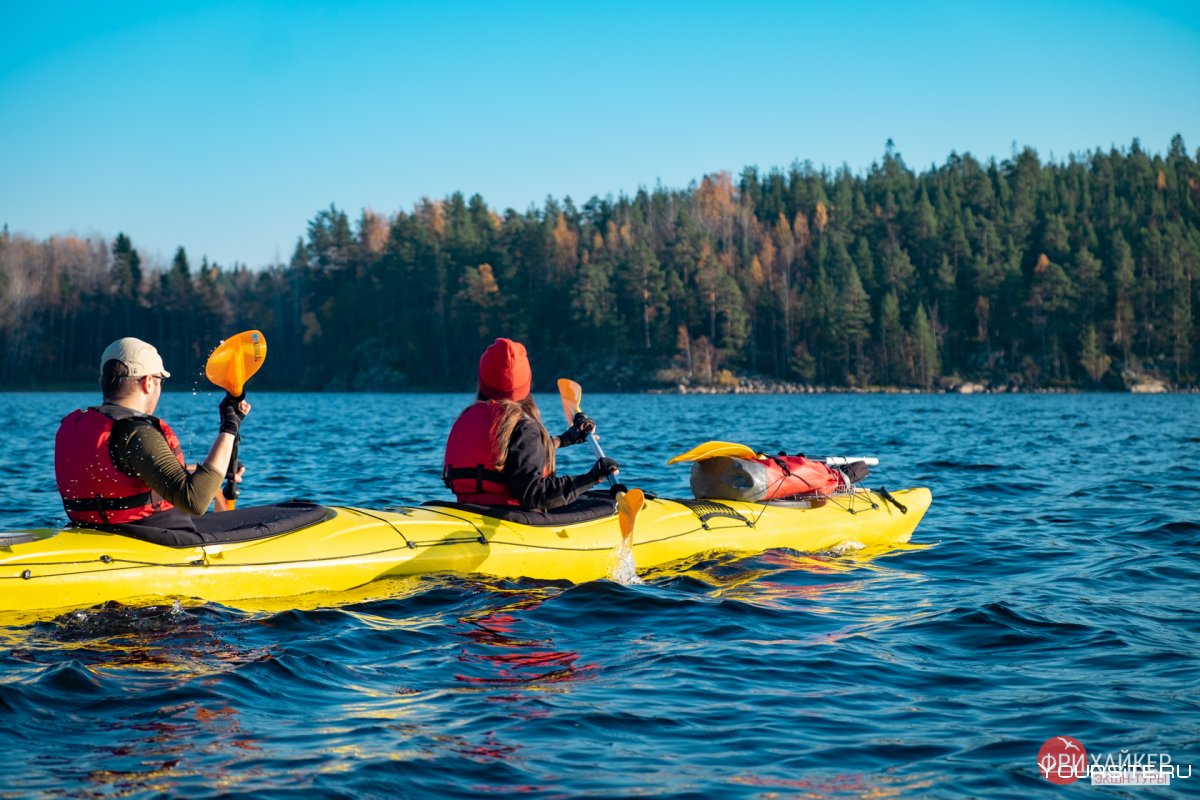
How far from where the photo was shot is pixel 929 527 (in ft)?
35.3

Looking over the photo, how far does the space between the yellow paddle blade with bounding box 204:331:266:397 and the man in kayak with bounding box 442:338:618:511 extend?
142cm

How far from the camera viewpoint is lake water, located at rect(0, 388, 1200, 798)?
4168 millimetres

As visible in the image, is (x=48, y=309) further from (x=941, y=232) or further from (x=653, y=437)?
(x=653, y=437)

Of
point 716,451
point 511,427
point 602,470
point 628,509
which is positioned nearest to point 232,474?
point 511,427

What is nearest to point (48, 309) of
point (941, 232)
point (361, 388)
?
point (361, 388)

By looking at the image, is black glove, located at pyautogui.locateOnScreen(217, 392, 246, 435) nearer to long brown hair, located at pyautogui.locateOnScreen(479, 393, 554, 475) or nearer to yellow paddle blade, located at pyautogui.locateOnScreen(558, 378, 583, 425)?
long brown hair, located at pyautogui.locateOnScreen(479, 393, 554, 475)

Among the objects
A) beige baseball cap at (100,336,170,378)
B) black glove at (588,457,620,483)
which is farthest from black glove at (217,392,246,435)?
black glove at (588,457,620,483)

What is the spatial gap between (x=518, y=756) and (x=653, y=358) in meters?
78.5

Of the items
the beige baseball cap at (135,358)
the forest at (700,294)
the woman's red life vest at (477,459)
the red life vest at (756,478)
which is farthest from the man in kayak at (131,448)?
the forest at (700,294)

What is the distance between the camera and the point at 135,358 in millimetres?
5930
